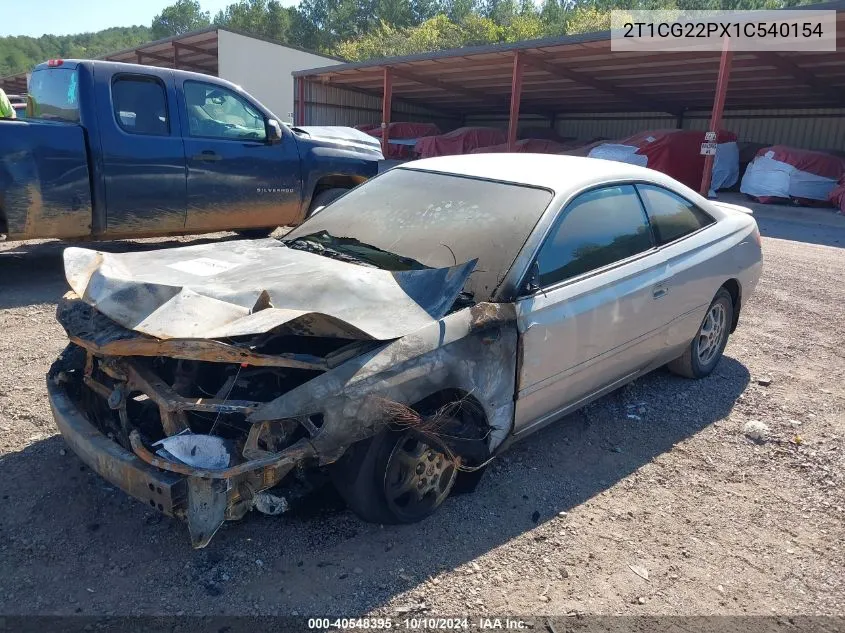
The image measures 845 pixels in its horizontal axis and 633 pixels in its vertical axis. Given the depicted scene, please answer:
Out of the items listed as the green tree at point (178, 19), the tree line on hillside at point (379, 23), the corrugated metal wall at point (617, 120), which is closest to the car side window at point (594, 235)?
the corrugated metal wall at point (617, 120)

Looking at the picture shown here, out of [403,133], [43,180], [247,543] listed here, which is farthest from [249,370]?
[403,133]

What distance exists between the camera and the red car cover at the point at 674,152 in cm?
1727

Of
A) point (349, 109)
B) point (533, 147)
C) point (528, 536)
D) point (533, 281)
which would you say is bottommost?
point (528, 536)

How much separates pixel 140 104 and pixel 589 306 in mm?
5363

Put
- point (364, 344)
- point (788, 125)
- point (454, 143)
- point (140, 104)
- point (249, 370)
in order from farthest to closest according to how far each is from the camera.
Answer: point (788, 125) → point (454, 143) → point (140, 104) → point (249, 370) → point (364, 344)

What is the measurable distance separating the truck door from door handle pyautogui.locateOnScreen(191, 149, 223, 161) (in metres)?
0.15

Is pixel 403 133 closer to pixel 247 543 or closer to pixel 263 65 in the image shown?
pixel 263 65

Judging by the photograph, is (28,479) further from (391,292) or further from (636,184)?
(636,184)

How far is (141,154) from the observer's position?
6.48 metres

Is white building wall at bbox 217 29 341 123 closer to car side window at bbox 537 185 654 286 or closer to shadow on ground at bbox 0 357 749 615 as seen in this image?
car side window at bbox 537 185 654 286

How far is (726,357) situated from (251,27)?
86.6m

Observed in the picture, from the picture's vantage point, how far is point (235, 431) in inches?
107

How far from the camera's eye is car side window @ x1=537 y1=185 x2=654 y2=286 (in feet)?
11.1

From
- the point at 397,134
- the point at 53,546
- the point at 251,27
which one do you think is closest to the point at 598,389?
the point at 53,546
